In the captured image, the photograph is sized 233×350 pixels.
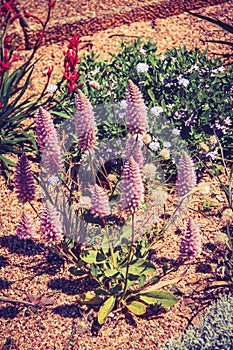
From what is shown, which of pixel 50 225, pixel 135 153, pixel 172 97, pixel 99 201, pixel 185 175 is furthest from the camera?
pixel 172 97

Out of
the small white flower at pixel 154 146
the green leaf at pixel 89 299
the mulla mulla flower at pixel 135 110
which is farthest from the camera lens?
the small white flower at pixel 154 146

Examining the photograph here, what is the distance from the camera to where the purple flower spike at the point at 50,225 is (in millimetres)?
3562

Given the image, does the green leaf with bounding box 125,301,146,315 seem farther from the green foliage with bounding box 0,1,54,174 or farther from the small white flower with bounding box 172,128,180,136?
the green foliage with bounding box 0,1,54,174

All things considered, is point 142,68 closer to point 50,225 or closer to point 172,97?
point 172,97

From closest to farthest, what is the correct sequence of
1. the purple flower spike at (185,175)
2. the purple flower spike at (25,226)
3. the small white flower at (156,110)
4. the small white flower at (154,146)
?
the purple flower spike at (185,175), the purple flower spike at (25,226), the small white flower at (154,146), the small white flower at (156,110)

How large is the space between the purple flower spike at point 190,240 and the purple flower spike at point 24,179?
3.38 ft

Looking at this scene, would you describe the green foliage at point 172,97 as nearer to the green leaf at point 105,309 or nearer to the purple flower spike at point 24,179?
the green leaf at point 105,309

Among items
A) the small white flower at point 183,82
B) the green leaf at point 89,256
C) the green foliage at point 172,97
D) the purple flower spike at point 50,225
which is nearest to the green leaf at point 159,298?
the green leaf at point 89,256

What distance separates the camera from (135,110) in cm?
360

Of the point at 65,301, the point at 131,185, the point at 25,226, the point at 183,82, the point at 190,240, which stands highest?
the point at 131,185

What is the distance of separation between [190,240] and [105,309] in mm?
871

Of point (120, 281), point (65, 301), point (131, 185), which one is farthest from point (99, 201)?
point (65, 301)

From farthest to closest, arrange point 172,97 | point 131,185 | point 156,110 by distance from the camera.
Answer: point 172,97
point 156,110
point 131,185

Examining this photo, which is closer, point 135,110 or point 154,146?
point 135,110
